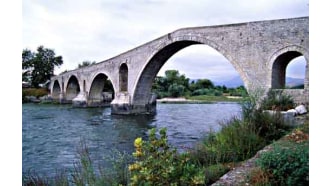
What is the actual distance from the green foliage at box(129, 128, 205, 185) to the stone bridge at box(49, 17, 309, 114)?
4470 millimetres

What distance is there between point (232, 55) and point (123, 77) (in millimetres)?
11125

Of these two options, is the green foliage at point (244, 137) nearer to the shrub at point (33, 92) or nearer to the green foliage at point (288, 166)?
the green foliage at point (288, 166)

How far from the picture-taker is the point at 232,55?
11.0 m

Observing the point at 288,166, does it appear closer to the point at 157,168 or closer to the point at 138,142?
the point at 157,168

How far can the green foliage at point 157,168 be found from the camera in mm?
1936

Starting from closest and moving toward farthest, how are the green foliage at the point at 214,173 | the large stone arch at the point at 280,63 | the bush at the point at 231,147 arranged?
the green foliage at the point at 214,173, the bush at the point at 231,147, the large stone arch at the point at 280,63

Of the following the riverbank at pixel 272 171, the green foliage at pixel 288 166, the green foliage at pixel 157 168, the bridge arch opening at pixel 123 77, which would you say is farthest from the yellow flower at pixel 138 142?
the bridge arch opening at pixel 123 77

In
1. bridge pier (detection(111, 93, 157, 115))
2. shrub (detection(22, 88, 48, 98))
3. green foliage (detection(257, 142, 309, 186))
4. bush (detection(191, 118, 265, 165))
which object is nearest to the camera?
green foliage (detection(257, 142, 309, 186))

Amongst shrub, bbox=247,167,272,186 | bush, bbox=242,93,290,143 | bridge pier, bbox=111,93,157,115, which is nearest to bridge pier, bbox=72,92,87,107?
A: bridge pier, bbox=111,93,157,115

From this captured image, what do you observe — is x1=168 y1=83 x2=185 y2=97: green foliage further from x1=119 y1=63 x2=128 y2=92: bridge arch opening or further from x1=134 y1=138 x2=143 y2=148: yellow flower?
x1=134 y1=138 x2=143 y2=148: yellow flower

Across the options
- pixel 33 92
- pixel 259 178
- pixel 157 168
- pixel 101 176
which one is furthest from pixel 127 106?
pixel 157 168

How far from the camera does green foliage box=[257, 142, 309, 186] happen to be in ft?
6.54
